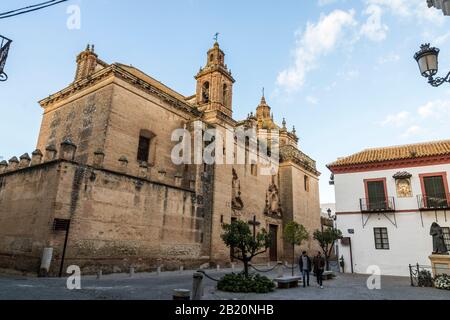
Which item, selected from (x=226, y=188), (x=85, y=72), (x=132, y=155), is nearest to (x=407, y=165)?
(x=226, y=188)

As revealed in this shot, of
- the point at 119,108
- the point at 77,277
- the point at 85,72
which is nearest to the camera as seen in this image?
the point at 77,277

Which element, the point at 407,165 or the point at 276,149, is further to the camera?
the point at 276,149

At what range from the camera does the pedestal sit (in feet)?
40.3

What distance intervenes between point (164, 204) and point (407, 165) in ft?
48.1

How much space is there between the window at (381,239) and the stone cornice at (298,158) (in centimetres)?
1299

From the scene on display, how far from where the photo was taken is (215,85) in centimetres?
2294

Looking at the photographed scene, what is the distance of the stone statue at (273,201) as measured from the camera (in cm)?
2694

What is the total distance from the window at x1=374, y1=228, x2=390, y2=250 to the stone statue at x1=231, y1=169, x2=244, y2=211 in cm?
936

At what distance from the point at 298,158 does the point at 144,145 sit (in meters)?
18.3

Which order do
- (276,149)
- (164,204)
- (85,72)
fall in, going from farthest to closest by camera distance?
(276,149)
(85,72)
(164,204)

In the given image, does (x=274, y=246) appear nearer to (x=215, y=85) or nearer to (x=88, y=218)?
(x=215, y=85)

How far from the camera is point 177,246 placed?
16.0 metres

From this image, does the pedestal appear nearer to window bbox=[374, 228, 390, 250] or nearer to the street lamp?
window bbox=[374, 228, 390, 250]
